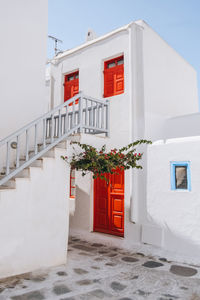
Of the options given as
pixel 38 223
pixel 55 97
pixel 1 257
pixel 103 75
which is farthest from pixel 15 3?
pixel 1 257

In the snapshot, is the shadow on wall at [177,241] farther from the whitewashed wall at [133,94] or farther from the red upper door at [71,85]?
the red upper door at [71,85]

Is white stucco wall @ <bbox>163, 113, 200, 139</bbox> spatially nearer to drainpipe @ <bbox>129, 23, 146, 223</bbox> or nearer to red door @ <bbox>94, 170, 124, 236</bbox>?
drainpipe @ <bbox>129, 23, 146, 223</bbox>

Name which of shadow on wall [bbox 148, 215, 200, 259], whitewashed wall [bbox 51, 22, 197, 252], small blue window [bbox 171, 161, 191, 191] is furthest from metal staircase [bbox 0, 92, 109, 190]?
shadow on wall [bbox 148, 215, 200, 259]

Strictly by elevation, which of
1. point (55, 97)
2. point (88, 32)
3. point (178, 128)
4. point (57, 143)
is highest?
point (88, 32)

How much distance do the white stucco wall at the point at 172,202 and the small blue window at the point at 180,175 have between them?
0.09 m

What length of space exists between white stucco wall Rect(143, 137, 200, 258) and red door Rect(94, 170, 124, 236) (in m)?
1.13

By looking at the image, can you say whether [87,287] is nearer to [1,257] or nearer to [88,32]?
[1,257]

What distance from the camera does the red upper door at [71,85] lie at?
371 inches

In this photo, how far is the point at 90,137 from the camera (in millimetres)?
5789

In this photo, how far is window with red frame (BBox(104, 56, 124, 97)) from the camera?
800 cm

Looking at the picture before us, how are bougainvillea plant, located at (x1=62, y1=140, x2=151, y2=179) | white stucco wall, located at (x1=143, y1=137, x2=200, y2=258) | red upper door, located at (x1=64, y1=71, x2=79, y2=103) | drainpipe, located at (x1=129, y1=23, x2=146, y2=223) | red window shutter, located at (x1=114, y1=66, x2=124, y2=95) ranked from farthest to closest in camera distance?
red upper door, located at (x1=64, y1=71, x2=79, y2=103) < red window shutter, located at (x1=114, y1=66, x2=124, y2=95) < drainpipe, located at (x1=129, y1=23, x2=146, y2=223) < white stucco wall, located at (x1=143, y1=137, x2=200, y2=258) < bougainvillea plant, located at (x1=62, y1=140, x2=151, y2=179)

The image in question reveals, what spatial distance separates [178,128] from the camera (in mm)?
7742

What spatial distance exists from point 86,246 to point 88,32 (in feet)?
25.0

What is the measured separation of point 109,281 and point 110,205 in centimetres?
358
